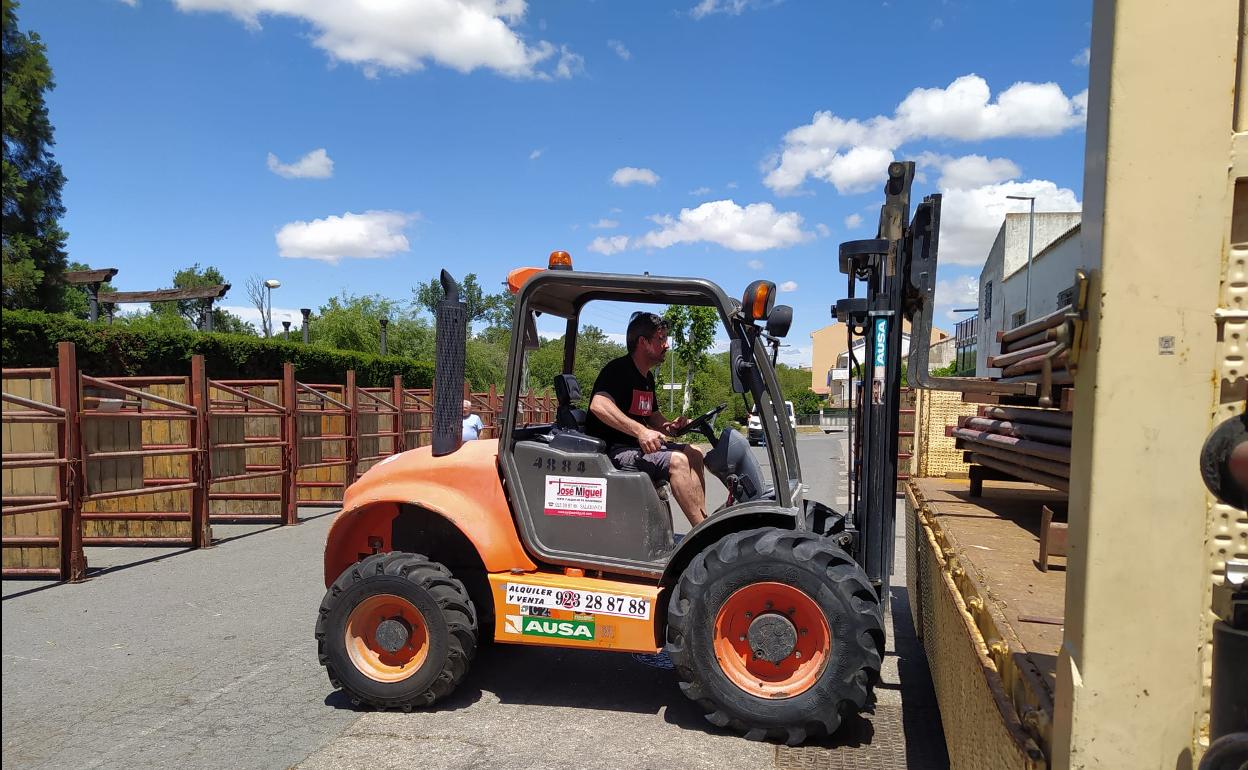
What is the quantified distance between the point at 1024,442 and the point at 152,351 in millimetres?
18928

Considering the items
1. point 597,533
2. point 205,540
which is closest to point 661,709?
point 597,533

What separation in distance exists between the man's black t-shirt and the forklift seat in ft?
0.26

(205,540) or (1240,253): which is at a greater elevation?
(1240,253)

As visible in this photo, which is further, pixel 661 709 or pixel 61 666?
pixel 61 666

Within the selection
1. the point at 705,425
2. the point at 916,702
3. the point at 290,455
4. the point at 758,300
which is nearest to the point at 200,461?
the point at 290,455

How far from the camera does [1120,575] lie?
5.61 feet

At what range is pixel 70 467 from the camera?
7.76 meters

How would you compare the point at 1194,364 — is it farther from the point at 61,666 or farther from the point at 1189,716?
the point at 61,666

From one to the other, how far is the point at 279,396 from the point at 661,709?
905 centimetres

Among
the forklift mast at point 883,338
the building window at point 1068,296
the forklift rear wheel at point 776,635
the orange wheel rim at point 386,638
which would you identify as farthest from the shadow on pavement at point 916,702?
the orange wheel rim at point 386,638

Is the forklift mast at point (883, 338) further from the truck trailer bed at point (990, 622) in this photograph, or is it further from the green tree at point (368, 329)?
the green tree at point (368, 329)

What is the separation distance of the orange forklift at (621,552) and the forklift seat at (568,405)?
0.05 ft

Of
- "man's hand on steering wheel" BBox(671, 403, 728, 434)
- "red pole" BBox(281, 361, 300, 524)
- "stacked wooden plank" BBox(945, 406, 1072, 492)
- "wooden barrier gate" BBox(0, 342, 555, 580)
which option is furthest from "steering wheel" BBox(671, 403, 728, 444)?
"red pole" BBox(281, 361, 300, 524)

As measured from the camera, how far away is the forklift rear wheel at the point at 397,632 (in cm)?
449
